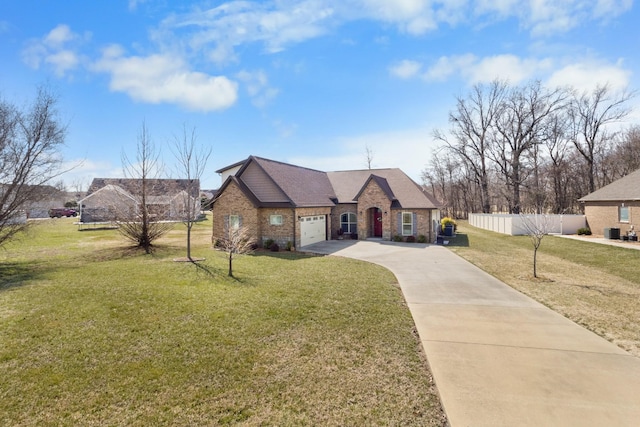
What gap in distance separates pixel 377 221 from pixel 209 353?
2126 centimetres

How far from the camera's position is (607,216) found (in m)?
25.0

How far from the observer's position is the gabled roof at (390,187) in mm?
23547

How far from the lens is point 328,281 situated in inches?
441

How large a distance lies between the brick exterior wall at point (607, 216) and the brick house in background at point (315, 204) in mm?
14246

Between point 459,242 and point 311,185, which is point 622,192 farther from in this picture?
point 311,185

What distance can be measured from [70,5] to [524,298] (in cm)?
1735

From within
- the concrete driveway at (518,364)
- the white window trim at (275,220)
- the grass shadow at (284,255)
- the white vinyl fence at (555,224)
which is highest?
the white window trim at (275,220)

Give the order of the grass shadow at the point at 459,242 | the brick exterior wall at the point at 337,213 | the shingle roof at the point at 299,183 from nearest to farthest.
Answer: the shingle roof at the point at 299,183 < the grass shadow at the point at 459,242 < the brick exterior wall at the point at 337,213

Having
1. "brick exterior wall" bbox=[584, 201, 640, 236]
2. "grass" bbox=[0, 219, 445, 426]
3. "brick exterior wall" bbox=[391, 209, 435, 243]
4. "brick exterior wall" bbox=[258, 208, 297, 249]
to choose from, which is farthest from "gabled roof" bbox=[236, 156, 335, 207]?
"brick exterior wall" bbox=[584, 201, 640, 236]

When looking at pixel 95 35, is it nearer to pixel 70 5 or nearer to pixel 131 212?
pixel 70 5

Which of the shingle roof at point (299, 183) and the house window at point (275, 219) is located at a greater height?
the shingle roof at point (299, 183)

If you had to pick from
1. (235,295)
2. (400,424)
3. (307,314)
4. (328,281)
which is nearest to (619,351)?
(400,424)

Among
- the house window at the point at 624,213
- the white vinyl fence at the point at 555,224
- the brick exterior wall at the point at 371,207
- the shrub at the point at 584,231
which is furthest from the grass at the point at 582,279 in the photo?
the white vinyl fence at the point at 555,224

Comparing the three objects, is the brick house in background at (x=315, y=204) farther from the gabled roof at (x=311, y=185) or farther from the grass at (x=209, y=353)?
the grass at (x=209, y=353)
